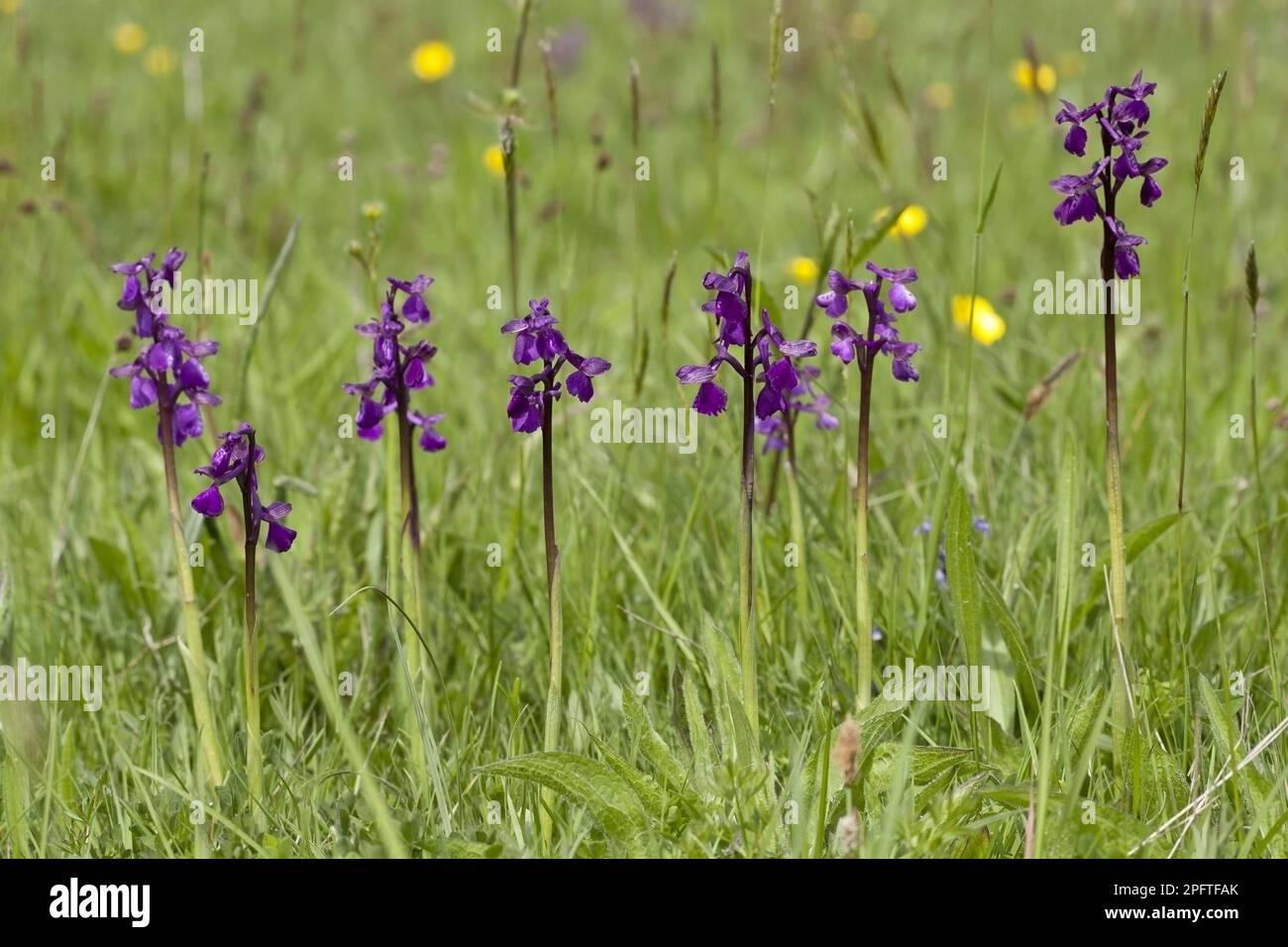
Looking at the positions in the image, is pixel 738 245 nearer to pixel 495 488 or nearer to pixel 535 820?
pixel 495 488

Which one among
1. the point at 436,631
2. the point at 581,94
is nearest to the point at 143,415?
the point at 436,631

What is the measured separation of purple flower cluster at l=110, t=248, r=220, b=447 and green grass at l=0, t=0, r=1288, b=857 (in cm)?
41

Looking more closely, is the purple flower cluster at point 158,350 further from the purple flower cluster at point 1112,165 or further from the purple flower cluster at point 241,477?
the purple flower cluster at point 1112,165

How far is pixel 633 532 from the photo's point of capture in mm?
3447

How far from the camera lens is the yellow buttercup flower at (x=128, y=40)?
26.1ft

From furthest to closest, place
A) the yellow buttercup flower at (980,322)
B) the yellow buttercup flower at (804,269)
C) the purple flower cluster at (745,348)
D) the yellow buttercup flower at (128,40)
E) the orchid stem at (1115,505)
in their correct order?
the yellow buttercup flower at (128,40) → the yellow buttercup flower at (804,269) → the yellow buttercup flower at (980,322) → the orchid stem at (1115,505) → the purple flower cluster at (745,348)

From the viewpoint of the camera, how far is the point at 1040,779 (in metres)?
2.10

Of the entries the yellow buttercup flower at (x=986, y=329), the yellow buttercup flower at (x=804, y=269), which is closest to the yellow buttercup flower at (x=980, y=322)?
the yellow buttercup flower at (x=986, y=329)

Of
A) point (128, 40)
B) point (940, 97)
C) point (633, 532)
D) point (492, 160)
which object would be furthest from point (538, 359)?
point (128, 40)

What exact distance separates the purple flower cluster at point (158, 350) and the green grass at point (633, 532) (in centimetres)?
41

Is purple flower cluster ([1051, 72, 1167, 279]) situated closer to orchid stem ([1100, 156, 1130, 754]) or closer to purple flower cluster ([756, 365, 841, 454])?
orchid stem ([1100, 156, 1130, 754])

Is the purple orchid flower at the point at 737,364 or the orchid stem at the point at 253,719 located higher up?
the purple orchid flower at the point at 737,364

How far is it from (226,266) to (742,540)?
11.3 ft
